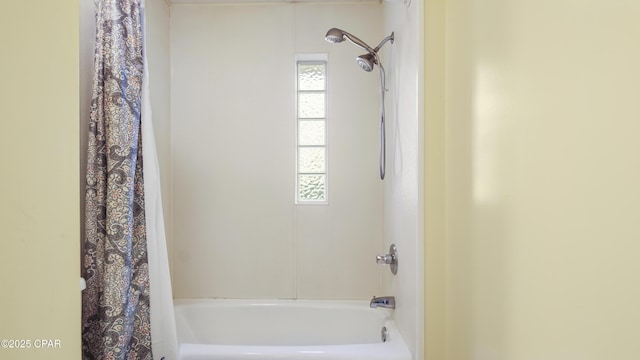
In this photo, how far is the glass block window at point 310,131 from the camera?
267 centimetres

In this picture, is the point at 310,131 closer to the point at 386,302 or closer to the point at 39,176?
the point at 386,302

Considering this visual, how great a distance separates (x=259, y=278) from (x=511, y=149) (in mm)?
1928

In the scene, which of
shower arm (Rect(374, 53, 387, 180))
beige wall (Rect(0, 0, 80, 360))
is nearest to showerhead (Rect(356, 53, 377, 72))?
shower arm (Rect(374, 53, 387, 180))

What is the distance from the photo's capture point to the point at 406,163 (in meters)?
1.81

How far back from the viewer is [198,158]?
262cm

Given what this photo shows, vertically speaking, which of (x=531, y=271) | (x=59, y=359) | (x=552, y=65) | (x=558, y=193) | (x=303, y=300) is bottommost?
(x=303, y=300)

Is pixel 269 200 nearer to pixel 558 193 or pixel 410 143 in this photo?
pixel 410 143

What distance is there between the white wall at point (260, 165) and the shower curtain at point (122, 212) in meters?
0.99

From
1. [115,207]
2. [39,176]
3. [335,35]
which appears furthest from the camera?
[335,35]

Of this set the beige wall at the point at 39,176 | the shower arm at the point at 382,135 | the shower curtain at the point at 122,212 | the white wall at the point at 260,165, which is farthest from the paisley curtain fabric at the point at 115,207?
the shower arm at the point at 382,135

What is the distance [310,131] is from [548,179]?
1925 millimetres

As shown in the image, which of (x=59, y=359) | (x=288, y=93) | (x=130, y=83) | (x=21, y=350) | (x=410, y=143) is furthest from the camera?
(x=288, y=93)

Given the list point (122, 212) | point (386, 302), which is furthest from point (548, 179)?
point (386, 302)

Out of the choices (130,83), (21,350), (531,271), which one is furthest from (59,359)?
(130,83)
